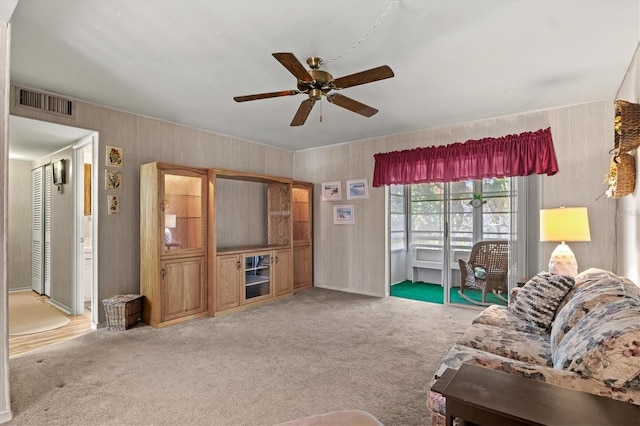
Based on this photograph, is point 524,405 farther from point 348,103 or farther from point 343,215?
point 343,215

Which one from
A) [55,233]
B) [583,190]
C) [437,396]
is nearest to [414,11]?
[437,396]

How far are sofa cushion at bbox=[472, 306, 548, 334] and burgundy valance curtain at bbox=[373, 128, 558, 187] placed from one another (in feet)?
6.90

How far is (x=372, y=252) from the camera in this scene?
18.0 ft

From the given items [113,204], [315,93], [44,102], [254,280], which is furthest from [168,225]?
[315,93]

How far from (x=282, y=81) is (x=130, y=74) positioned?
1397mm

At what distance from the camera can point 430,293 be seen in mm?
5688

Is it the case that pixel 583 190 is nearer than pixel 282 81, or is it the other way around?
pixel 282 81

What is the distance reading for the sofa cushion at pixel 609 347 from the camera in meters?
1.27

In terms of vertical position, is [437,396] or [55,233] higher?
[55,233]

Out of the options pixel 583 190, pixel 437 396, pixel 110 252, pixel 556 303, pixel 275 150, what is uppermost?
pixel 275 150

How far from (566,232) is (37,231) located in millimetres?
7870

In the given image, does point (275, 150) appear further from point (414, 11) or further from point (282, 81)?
point (414, 11)

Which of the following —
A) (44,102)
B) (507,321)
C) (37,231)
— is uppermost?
(44,102)

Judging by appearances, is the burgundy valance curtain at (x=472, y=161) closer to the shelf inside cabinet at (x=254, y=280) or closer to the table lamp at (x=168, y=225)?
the shelf inside cabinet at (x=254, y=280)
